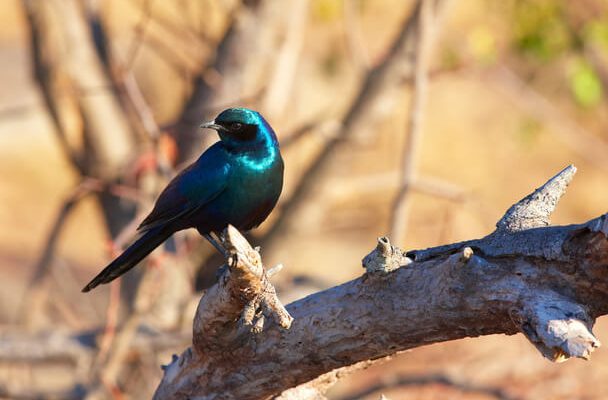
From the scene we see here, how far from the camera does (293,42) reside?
22.1ft

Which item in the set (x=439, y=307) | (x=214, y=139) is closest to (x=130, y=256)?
(x=439, y=307)

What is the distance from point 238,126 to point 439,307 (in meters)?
1.33

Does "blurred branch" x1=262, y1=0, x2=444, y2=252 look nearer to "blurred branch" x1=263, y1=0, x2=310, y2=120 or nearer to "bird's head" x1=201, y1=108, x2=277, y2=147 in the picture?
"blurred branch" x1=263, y1=0, x2=310, y2=120

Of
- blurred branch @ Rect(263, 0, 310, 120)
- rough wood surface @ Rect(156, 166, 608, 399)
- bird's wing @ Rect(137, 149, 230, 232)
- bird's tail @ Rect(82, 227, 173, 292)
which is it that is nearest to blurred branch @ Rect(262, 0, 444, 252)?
blurred branch @ Rect(263, 0, 310, 120)

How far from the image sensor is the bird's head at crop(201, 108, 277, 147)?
373 cm

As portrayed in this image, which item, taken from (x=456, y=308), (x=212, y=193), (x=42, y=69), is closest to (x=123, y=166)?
(x=42, y=69)

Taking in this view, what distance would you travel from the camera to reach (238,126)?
375 centimetres

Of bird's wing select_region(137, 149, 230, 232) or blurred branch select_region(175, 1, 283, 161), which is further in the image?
blurred branch select_region(175, 1, 283, 161)

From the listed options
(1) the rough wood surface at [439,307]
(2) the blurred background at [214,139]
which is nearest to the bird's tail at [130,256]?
(1) the rough wood surface at [439,307]

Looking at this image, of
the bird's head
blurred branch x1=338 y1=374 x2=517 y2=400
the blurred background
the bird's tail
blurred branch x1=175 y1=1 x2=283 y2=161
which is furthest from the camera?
blurred branch x1=175 y1=1 x2=283 y2=161

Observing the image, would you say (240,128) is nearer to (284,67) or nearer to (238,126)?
(238,126)

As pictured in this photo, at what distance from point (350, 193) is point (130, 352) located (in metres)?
2.10

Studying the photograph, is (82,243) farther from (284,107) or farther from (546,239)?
(546,239)

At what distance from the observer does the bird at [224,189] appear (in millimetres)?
3654
